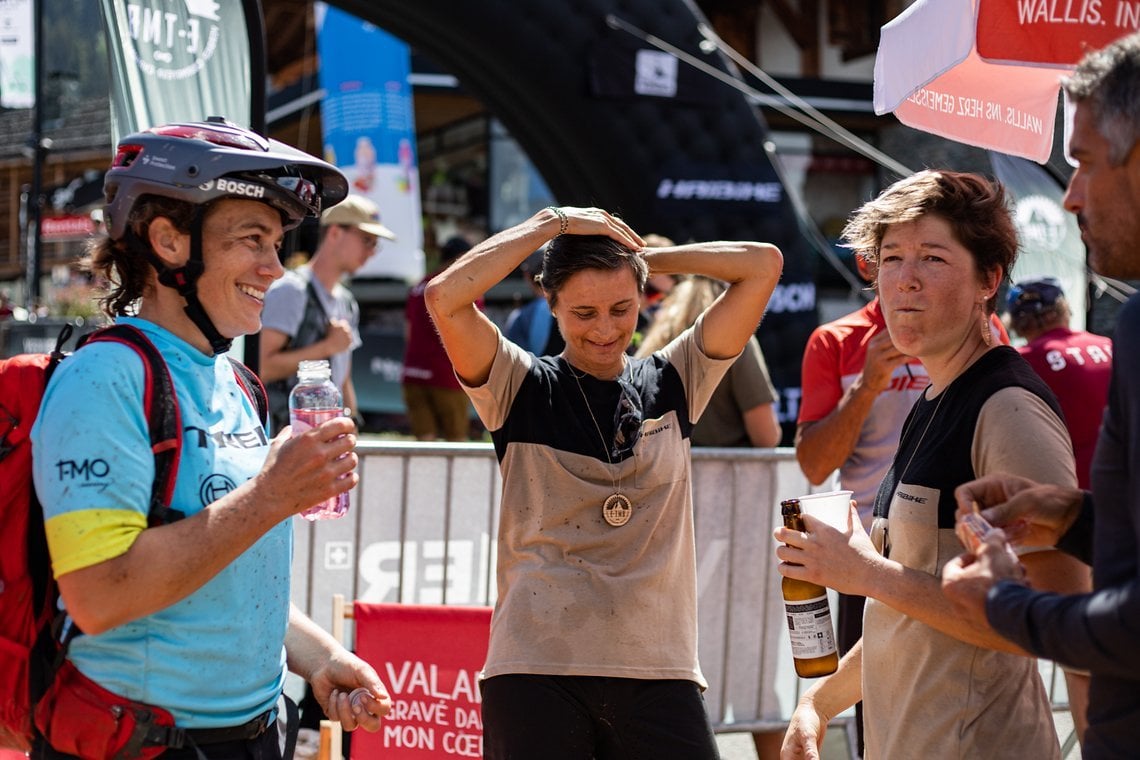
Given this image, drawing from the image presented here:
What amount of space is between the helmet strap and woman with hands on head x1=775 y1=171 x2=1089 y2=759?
50.7 inches

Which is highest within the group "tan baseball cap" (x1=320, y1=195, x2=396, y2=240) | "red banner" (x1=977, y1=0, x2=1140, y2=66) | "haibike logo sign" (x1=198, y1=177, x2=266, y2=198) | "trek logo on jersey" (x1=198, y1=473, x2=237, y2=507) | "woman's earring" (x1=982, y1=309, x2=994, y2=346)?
"red banner" (x1=977, y1=0, x2=1140, y2=66)

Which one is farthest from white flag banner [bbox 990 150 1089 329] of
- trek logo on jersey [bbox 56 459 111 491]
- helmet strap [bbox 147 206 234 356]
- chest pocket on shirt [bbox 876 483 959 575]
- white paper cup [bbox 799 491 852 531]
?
trek logo on jersey [bbox 56 459 111 491]

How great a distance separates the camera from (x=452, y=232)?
61.9 ft

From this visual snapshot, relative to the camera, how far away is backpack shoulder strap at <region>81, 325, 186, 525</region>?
2.27 metres

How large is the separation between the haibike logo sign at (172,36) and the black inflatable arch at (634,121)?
266cm

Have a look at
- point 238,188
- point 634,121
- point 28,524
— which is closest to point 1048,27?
point 238,188

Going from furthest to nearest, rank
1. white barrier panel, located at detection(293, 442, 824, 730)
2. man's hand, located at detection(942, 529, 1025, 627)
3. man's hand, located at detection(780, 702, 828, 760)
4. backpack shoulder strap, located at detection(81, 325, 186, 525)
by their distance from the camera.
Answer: white barrier panel, located at detection(293, 442, 824, 730) < man's hand, located at detection(780, 702, 828, 760) < backpack shoulder strap, located at detection(81, 325, 186, 525) < man's hand, located at detection(942, 529, 1025, 627)

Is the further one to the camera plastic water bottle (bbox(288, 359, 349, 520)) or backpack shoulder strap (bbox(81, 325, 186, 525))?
plastic water bottle (bbox(288, 359, 349, 520))

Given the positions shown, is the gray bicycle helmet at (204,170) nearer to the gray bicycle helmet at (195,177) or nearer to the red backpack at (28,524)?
the gray bicycle helmet at (195,177)

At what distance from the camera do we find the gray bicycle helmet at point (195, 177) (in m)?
2.43

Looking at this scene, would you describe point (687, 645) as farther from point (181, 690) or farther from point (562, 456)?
point (181, 690)

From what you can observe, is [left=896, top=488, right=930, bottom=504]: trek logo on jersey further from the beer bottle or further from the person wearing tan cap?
the person wearing tan cap

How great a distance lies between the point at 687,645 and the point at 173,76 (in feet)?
10.3

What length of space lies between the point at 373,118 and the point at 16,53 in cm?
552
